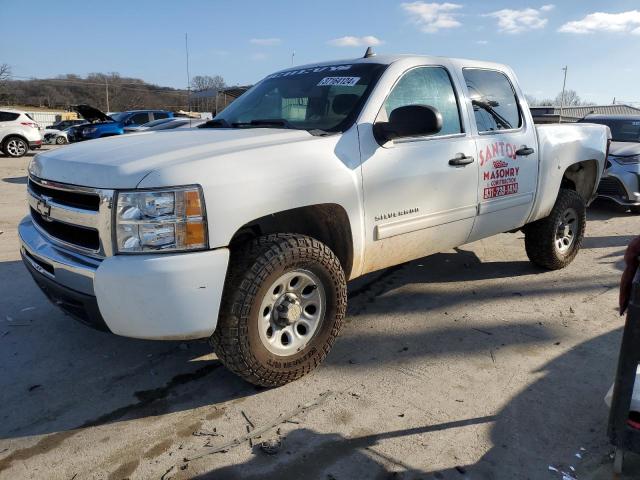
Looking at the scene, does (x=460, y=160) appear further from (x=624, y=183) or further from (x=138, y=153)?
(x=624, y=183)

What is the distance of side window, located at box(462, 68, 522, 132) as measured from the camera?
396 cm

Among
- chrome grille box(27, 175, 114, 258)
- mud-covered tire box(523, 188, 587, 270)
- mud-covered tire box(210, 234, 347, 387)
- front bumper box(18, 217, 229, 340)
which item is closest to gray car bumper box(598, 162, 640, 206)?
mud-covered tire box(523, 188, 587, 270)

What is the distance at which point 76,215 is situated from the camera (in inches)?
99.7

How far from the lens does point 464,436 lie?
246 cm

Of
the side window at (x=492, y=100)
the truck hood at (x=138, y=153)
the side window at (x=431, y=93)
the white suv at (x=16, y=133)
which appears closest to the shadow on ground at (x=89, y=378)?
the truck hood at (x=138, y=153)

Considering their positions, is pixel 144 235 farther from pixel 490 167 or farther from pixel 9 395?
pixel 490 167

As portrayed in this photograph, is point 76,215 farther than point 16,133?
No

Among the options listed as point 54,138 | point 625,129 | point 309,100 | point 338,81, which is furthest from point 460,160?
point 54,138

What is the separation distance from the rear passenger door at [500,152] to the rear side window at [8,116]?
55.4ft

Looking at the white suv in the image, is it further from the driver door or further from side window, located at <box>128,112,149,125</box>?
the driver door

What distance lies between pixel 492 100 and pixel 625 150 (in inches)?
202

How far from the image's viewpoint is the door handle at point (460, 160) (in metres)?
3.56

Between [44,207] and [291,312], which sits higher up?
[44,207]

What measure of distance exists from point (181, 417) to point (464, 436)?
1.43 m
